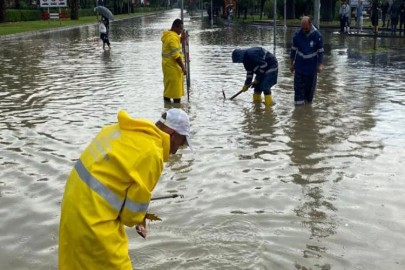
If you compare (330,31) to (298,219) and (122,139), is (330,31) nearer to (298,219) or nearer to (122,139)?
(298,219)

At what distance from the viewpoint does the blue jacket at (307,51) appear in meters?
9.52

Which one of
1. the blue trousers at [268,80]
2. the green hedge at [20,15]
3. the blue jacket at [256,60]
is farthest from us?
the green hedge at [20,15]

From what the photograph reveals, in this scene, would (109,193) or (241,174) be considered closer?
(109,193)

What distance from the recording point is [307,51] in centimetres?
963

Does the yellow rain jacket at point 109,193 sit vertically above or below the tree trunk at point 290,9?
below

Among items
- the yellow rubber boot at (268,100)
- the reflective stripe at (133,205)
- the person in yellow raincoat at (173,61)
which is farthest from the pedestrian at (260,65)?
the reflective stripe at (133,205)

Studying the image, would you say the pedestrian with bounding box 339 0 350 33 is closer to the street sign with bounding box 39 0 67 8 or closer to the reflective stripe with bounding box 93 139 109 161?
the street sign with bounding box 39 0 67 8

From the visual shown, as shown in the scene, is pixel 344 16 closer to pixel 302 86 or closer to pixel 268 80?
pixel 302 86

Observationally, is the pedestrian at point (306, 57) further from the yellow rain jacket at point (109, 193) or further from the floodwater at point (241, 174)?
the yellow rain jacket at point (109, 193)

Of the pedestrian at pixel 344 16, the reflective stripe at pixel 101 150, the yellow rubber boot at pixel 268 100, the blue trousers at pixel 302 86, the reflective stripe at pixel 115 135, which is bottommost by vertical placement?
the yellow rubber boot at pixel 268 100

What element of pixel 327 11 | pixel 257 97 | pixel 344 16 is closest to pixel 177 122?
pixel 257 97

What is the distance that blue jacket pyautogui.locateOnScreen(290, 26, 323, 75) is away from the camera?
9516 millimetres

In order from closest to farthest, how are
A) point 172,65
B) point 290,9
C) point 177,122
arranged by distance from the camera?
point 177,122 < point 172,65 < point 290,9

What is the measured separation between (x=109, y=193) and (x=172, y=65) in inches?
296
